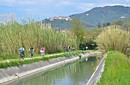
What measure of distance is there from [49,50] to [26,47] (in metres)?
15.9

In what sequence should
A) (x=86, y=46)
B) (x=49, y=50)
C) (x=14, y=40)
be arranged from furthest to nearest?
(x=86, y=46) → (x=49, y=50) → (x=14, y=40)

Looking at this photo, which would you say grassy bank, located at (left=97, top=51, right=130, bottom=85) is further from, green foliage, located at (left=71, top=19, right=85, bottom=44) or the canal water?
green foliage, located at (left=71, top=19, right=85, bottom=44)

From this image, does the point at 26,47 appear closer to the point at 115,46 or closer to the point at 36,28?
the point at 36,28

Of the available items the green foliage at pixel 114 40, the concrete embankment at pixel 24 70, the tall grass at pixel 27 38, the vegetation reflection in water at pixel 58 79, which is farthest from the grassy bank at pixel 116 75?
the green foliage at pixel 114 40

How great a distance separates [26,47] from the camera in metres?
56.2

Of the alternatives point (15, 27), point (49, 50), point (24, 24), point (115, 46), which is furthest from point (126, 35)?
point (15, 27)

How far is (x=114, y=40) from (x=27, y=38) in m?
24.7

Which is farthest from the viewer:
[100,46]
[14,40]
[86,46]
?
[86,46]

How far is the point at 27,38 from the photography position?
186 ft

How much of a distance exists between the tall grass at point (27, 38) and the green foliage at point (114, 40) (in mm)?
10982

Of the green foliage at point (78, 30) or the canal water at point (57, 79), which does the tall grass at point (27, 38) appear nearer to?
the canal water at point (57, 79)

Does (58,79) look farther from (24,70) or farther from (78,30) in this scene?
(78,30)

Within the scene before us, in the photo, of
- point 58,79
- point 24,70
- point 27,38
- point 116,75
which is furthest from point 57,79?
point 27,38

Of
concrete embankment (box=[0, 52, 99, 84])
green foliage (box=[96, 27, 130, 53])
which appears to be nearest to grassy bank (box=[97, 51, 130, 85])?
concrete embankment (box=[0, 52, 99, 84])
